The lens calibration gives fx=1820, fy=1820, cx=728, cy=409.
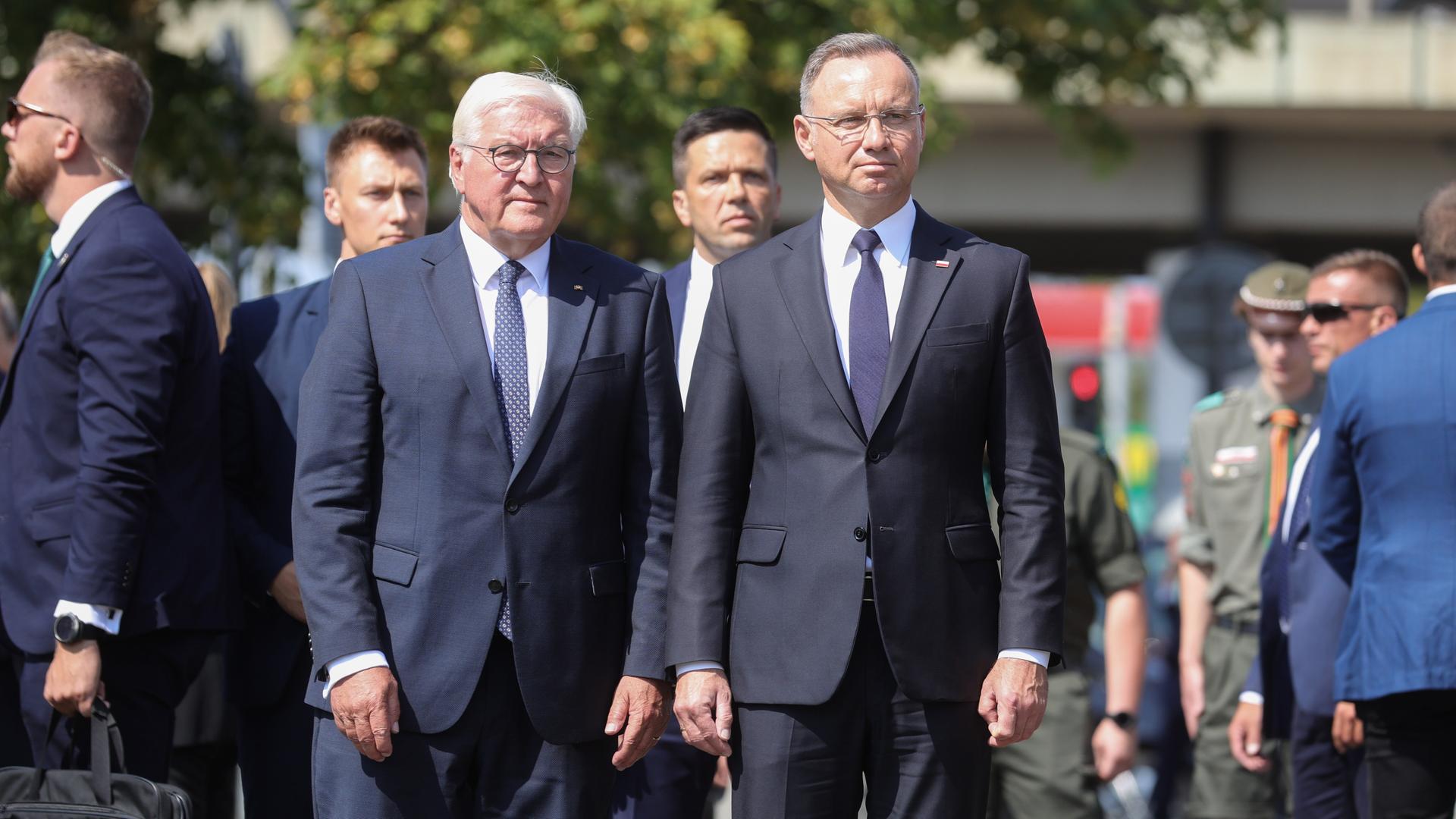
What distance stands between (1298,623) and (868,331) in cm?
244

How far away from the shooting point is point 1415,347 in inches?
201

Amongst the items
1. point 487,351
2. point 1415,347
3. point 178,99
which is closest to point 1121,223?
point 178,99

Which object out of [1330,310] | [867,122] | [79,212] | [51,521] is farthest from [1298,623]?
[79,212]

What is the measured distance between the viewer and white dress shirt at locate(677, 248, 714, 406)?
18.7ft

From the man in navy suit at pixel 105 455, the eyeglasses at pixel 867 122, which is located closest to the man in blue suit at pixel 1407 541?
the eyeglasses at pixel 867 122

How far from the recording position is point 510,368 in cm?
415

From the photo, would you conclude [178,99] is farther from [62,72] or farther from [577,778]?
[577,778]

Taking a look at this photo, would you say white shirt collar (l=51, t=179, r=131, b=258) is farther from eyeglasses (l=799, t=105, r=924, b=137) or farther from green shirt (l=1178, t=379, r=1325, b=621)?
green shirt (l=1178, t=379, r=1325, b=621)

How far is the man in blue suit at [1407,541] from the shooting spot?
4977 mm

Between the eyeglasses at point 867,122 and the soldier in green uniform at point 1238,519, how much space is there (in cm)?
356

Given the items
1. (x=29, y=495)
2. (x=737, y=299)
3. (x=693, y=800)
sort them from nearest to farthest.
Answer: (x=737, y=299)
(x=29, y=495)
(x=693, y=800)

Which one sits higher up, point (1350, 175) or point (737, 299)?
point (1350, 175)

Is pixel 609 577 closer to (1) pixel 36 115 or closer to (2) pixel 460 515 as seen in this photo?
(2) pixel 460 515

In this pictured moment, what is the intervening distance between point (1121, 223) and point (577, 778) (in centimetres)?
1969
